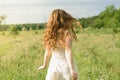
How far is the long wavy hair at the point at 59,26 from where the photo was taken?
27.0 ft

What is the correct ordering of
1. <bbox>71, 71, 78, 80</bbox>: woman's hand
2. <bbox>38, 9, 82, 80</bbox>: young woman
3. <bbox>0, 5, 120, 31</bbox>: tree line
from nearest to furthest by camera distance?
<bbox>71, 71, 78, 80</bbox>: woman's hand, <bbox>38, 9, 82, 80</bbox>: young woman, <bbox>0, 5, 120, 31</bbox>: tree line

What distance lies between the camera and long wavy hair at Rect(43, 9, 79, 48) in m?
8.24

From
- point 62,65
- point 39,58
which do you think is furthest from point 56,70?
point 39,58

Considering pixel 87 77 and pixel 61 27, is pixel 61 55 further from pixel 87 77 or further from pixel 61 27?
pixel 87 77

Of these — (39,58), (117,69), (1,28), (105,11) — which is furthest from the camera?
(105,11)

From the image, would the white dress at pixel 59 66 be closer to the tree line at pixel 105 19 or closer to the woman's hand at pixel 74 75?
the woman's hand at pixel 74 75

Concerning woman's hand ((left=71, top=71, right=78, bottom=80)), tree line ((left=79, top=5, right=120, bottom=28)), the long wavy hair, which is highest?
the long wavy hair

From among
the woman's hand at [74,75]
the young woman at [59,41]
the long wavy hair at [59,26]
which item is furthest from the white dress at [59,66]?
the woman's hand at [74,75]

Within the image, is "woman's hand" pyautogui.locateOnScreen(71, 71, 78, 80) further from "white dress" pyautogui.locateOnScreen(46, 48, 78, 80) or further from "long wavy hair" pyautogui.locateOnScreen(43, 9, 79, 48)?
"long wavy hair" pyautogui.locateOnScreen(43, 9, 79, 48)

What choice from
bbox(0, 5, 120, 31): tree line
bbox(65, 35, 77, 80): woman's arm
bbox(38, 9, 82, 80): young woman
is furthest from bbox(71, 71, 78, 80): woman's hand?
bbox(0, 5, 120, 31): tree line

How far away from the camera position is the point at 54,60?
8.35m

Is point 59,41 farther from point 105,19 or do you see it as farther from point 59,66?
point 105,19

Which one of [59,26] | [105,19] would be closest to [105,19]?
[105,19]

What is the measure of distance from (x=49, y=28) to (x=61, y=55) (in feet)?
1.97
